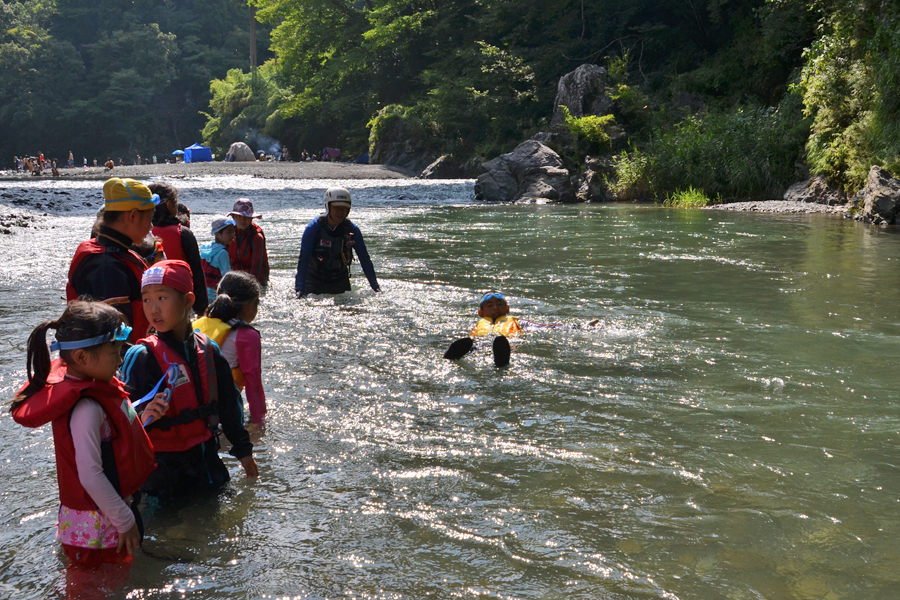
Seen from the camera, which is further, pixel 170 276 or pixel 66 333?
pixel 170 276

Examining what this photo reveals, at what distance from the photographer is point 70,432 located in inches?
112

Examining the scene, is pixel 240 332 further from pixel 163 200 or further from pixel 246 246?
pixel 246 246

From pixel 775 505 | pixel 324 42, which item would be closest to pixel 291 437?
pixel 775 505

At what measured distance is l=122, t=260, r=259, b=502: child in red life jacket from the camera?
3.43 metres

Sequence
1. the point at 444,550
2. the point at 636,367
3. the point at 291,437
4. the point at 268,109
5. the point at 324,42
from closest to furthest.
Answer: the point at 444,550 → the point at 291,437 → the point at 636,367 → the point at 324,42 → the point at 268,109

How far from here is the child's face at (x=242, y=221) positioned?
7.73 m

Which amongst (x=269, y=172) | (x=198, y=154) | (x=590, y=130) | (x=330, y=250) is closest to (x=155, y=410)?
(x=330, y=250)

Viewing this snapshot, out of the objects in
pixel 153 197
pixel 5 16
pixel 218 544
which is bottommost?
pixel 218 544

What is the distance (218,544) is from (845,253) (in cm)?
1096

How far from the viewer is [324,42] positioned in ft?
156

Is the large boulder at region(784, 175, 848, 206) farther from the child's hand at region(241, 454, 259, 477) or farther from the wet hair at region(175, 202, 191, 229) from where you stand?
the child's hand at region(241, 454, 259, 477)

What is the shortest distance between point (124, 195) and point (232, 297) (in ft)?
2.68

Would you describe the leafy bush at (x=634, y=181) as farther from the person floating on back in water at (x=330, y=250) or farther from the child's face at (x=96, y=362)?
the child's face at (x=96, y=362)

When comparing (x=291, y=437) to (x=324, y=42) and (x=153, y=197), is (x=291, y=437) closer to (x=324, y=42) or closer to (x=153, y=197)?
(x=153, y=197)
